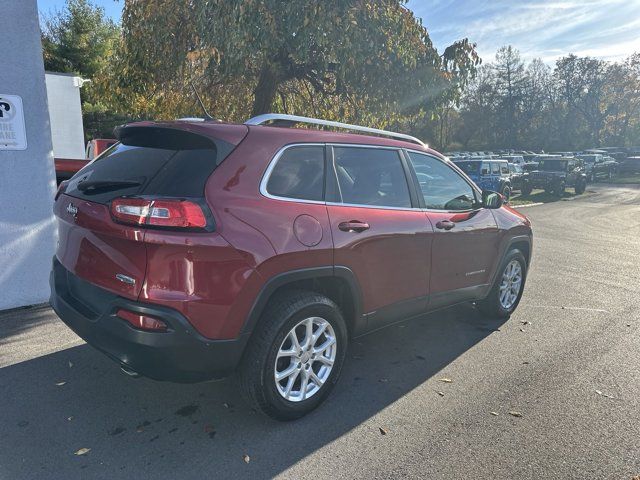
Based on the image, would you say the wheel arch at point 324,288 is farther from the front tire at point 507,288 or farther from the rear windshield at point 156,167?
the front tire at point 507,288

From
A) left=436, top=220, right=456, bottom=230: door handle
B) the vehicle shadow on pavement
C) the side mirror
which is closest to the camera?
the vehicle shadow on pavement

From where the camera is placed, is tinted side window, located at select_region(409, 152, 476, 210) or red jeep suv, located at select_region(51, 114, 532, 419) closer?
red jeep suv, located at select_region(51, 114, 532, 419)

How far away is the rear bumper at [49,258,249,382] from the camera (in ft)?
7.96

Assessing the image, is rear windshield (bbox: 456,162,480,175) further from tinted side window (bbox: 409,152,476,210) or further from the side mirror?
tinted side window (bbox: 409,152,476,210)

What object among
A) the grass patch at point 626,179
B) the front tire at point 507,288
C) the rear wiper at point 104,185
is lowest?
the grass patch at point 626,179

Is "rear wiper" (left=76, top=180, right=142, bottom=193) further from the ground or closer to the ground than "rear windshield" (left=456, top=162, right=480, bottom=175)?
further from the ground

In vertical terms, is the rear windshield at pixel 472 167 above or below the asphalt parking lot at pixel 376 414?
above

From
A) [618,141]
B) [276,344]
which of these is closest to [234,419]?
[276,344]

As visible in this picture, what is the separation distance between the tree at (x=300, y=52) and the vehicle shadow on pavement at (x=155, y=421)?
446cm

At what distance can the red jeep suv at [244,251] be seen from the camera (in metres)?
2.44

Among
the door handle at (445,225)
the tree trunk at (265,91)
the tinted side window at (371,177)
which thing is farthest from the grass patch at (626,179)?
the tinted side window at (371,177)

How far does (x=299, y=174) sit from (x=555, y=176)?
21.1 m

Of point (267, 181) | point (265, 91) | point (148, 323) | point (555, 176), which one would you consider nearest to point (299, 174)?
point (267, 181)

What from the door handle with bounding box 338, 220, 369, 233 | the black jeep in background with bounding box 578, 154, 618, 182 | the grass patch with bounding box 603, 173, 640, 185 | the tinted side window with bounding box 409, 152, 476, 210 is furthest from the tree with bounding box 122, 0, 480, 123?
the grass patch with bounding box 603, 173, 640, 185
